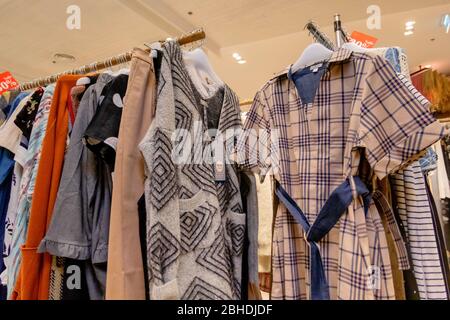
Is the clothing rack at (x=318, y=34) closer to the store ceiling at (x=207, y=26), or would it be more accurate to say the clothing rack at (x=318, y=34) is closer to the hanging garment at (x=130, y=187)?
the hanging garment at (x=130, y=187)

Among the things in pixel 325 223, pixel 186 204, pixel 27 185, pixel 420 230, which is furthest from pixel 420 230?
pixel 27 185

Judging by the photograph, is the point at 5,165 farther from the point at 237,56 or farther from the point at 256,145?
the point at 237,56

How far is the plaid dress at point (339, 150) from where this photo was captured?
58 cm

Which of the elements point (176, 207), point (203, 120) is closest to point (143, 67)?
point (203, 120)

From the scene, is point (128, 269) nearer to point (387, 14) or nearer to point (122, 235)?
point (122, 235)

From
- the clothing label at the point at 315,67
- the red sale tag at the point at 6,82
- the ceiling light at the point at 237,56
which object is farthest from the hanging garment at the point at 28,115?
the ceiling light at the point at 237,56

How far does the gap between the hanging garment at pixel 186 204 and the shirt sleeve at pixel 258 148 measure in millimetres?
40

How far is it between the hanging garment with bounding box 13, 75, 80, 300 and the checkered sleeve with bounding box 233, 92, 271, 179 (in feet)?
1.50

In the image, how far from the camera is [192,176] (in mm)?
662

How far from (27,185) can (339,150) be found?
0.82 metres

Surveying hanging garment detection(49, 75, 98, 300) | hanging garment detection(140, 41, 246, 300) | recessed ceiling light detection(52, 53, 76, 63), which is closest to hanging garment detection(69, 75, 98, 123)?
hanging garment detection(140, 41, 246, 300)

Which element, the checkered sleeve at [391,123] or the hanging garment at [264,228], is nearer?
the checkered sleeve at [391,123]

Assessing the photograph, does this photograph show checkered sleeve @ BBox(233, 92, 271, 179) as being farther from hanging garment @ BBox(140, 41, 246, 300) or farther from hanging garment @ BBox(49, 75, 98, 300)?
hanging garment @ BBox(49, 75, 98, 300)

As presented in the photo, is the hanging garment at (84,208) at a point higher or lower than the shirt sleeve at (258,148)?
lower
